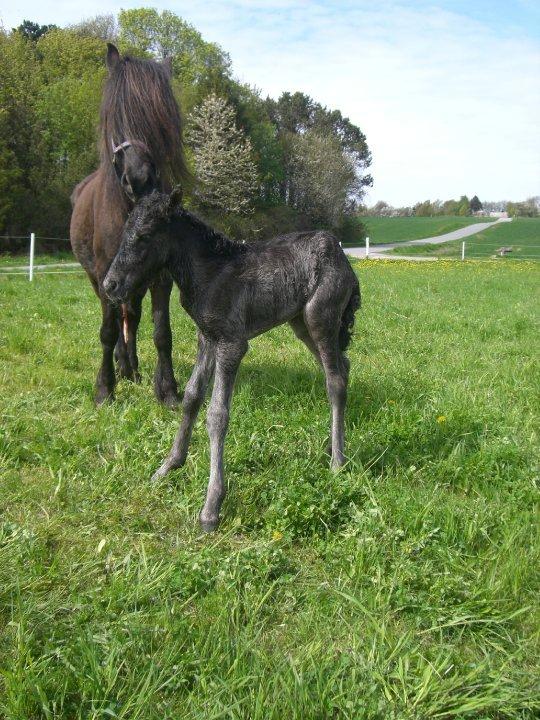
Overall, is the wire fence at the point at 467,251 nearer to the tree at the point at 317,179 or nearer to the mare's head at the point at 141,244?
the tree at the point at 317,179

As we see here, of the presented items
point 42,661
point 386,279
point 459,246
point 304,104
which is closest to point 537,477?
point 42,661

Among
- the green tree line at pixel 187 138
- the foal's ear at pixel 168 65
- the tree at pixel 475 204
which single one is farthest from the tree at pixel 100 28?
the tree at pixel 475 204

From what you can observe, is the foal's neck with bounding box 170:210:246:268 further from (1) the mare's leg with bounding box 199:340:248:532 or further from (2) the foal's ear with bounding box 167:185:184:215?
(1) the mare's leg with bounding box 199:340:248:532

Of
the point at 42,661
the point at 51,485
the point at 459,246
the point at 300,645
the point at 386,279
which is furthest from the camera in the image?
the point at 459,246

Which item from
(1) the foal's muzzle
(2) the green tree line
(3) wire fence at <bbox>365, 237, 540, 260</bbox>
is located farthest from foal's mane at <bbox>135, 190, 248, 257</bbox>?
(3) wire fence at <bbox>365, 237, 540, 260</bbox>

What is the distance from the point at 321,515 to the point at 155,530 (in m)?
0.91

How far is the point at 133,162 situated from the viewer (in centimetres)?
466

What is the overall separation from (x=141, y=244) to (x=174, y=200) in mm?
296

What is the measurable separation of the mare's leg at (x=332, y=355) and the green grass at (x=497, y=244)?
36161mm

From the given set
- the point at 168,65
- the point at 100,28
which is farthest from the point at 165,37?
the point at 168,65

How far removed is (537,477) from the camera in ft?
12.5

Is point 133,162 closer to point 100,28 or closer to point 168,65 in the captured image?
point 168,65

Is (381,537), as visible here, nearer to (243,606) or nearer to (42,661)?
(243,606)

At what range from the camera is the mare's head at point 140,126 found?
15.4ft
